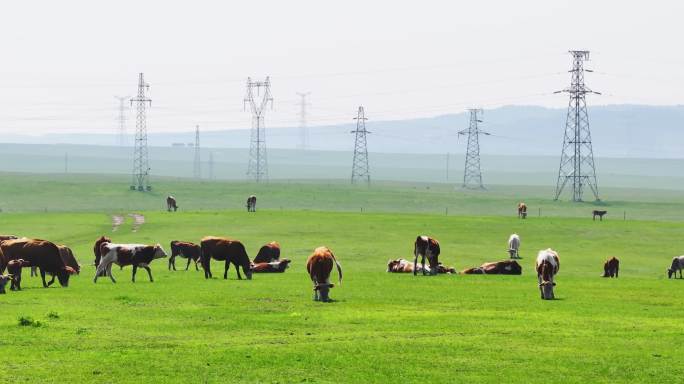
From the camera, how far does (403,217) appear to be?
3600 inches

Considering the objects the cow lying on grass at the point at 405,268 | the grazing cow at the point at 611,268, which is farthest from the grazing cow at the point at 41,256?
the grazing cow at the point at 611,268

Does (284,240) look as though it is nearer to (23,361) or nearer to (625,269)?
(625,269)

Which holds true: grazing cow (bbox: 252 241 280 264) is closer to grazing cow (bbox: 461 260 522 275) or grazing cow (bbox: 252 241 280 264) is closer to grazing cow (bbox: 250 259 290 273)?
grazing cow (bbox: 250 259 290 273)

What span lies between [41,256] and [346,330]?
16.0 m

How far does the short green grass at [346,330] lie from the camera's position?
22.6 metres

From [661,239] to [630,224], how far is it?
35.4ft

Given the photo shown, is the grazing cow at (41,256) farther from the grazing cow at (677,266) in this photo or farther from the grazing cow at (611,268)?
the grazing cow at (677,266)

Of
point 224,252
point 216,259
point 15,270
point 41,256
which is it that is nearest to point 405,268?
point 224,252

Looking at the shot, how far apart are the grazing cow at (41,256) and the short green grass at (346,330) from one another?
0.78 m

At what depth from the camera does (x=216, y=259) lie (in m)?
45.0

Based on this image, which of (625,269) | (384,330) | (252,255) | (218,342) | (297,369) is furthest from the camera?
(252,255)

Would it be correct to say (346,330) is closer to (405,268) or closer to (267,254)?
(405,268)

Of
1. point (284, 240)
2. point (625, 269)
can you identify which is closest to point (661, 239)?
point (625, 269)

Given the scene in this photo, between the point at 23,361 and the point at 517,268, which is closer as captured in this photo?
the point at 23,361
